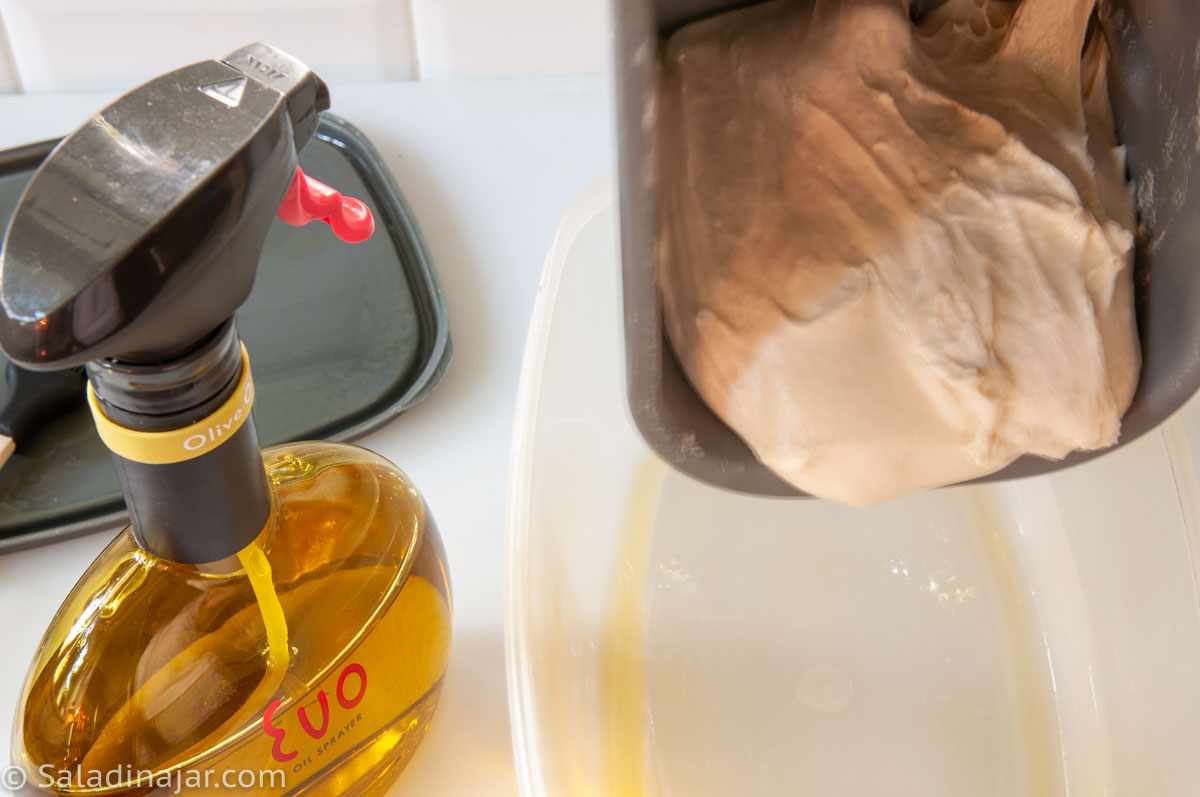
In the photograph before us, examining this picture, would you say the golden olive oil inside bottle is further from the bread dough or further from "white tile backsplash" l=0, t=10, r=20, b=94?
"white tile backsplash" l=0, t=10, r=20, b=94

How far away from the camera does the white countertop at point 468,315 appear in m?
0.44

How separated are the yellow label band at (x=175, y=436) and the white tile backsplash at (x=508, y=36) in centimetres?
48

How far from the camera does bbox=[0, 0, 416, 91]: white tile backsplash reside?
64 cm

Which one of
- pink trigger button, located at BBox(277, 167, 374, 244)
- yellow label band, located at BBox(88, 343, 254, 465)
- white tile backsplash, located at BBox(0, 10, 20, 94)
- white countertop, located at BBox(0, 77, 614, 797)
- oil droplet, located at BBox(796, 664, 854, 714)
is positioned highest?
pink trigger button, located at BBox(277, 167, 374, 244)

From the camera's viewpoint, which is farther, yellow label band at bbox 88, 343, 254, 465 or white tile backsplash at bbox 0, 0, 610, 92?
white tile backsplash at bbox 0, 0, 610, 92

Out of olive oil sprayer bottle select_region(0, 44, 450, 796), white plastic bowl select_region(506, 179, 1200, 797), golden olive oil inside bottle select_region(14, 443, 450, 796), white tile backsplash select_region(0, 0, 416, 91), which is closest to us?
olive oil sprayer bottle select_region(0, 44, 450, 796)

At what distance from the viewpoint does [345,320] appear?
559mm

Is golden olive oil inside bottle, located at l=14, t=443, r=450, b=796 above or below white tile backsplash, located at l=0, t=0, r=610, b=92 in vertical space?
below

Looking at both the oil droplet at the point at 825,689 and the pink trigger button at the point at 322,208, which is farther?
the oil droplet at the point at 825,689

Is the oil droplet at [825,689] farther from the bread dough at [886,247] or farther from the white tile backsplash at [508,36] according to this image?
the white tile backsplash at [508,36]

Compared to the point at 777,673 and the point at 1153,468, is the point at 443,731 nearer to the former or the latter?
the point at 777,673

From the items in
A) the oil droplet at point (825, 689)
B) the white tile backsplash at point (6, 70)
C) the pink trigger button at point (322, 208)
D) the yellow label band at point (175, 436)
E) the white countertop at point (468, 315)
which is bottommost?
the oil droplet at point (825, 689)

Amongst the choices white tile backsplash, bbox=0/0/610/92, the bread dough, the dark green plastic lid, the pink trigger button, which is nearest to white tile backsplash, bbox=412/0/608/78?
white tile backsplash, bbox=0/0/610/92

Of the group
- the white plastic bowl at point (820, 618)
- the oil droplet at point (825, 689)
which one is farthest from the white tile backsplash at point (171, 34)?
the oil droplet at point (825, 689)
